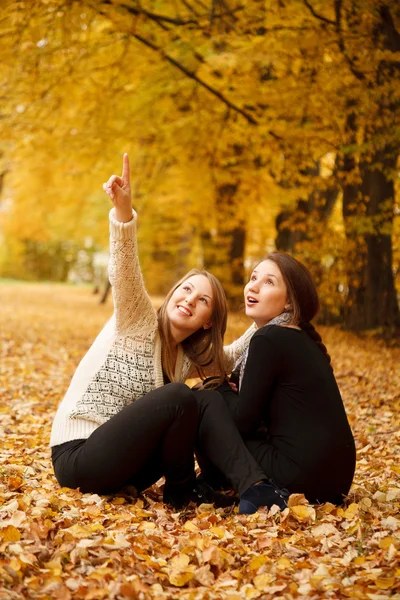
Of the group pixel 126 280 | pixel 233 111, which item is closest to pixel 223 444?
pixel 126 280

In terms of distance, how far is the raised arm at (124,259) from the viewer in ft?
10.9

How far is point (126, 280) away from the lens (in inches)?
134

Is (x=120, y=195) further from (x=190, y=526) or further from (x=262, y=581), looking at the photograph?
(x=262, y=581)

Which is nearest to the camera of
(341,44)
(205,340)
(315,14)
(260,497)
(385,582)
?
(385,582)

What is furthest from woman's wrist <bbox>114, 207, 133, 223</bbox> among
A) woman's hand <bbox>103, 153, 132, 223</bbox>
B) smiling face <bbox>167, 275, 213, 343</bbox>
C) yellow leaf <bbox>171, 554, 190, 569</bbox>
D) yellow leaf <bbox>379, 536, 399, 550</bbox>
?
yellow leaf <bbox>379, 536, 399, 550</bbox>

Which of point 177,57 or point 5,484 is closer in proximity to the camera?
point 5,484

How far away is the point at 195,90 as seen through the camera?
898 cm

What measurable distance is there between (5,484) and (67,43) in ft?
18.0

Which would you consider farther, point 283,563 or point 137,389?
point 137,389

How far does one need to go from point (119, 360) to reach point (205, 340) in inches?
20.8

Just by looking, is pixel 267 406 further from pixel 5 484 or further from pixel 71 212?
pixel 71 212

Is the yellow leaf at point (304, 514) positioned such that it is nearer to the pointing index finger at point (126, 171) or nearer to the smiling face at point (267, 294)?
the smiling face at point (267, 294)

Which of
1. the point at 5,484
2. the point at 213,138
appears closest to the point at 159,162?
the point at 213,138

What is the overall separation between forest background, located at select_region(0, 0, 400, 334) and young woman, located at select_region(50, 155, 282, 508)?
2.86 m
